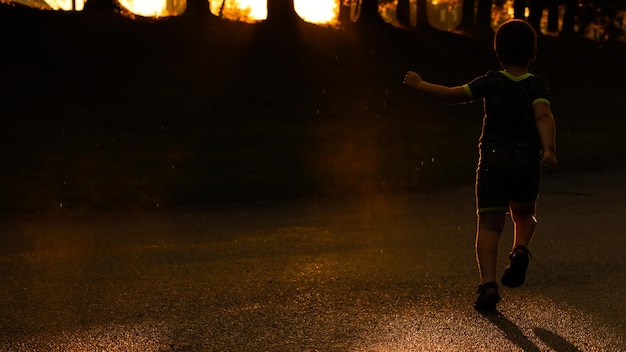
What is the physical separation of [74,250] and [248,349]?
4.02m

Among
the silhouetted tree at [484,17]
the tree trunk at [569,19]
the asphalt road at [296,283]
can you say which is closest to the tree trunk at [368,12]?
the silhouetted tree at [484,17]

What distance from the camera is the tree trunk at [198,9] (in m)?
31.6

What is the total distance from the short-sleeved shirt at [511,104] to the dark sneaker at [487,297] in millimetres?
811

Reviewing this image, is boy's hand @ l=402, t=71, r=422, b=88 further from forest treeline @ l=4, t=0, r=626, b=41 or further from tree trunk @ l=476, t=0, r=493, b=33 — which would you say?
tree trunk @ l=476, t=0, r=493, b=33

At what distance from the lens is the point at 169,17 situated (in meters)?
31.3

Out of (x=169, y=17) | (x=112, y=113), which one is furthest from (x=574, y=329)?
(x=169, y=17)

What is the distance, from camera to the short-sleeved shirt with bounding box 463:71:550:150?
612cm

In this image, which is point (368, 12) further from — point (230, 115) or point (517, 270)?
point (517, 270)

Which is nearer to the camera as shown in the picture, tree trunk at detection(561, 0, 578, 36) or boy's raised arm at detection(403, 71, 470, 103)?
boy's raised arm at detection(403, 71, 470, 103)

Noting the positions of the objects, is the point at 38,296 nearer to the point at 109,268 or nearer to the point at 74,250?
the point at 109,268

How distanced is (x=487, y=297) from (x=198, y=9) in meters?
26.4

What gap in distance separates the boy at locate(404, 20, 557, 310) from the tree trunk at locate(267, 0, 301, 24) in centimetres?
2489

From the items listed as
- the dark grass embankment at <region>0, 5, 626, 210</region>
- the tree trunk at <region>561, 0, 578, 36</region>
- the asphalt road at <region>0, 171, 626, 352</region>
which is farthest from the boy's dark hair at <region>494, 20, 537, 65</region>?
the tree trunk at <region>561, 0, 578, 36</region>

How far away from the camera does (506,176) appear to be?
615cm
